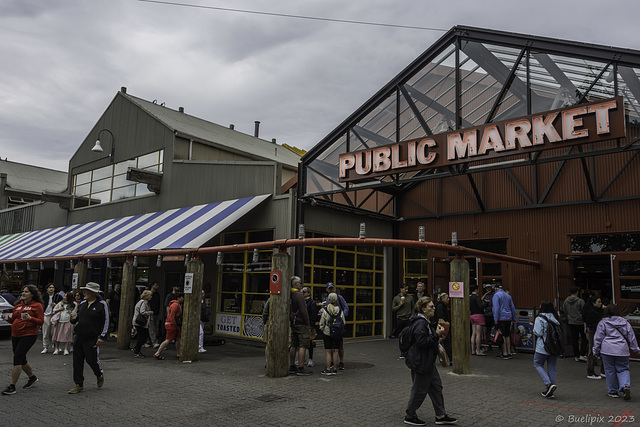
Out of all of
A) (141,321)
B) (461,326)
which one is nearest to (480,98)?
(461,326)

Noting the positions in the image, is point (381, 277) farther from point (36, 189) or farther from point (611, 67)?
point (36, 189)

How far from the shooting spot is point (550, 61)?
12211 millimetres

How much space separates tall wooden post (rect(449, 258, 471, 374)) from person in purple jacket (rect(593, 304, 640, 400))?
236cm

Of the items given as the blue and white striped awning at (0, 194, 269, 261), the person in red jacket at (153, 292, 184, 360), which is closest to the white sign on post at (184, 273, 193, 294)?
the person in red jacket at (153, 292, 184, 360)

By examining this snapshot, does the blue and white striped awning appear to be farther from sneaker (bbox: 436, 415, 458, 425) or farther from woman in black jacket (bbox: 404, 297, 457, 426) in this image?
sneaker (bbox: 436, 415, 458, 425)

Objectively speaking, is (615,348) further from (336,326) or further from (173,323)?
(173,323)

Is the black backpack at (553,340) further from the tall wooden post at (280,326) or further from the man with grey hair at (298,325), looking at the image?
the tall wooden post at (280,326)

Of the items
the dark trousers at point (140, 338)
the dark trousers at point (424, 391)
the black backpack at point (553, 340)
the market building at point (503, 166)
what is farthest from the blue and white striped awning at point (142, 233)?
the black backpack at point (553, 340)

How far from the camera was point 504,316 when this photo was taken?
1252 centimetres

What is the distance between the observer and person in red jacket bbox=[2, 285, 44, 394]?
7609mm

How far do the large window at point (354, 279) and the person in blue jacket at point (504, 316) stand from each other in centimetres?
439

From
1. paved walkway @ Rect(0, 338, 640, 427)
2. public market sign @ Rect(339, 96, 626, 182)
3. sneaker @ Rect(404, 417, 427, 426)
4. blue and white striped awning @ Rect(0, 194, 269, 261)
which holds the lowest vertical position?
paved walkway @ Rect(0, 338, 640, 427)

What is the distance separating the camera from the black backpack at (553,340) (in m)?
7.69

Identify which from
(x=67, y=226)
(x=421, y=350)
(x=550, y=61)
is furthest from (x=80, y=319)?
(x=67, y=226)
